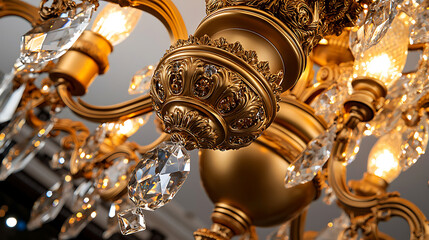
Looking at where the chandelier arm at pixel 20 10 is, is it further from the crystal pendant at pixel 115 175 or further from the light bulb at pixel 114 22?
the crystal pendant at pixel 115 175

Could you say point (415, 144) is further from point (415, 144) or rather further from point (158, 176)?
point (158, 176)

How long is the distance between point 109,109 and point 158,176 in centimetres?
43

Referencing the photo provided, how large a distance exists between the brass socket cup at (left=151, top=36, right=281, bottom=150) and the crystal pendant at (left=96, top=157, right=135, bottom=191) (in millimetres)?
583

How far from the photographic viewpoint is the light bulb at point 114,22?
2.71 feet

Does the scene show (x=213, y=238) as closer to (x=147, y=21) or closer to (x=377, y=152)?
(x=377, y=152)

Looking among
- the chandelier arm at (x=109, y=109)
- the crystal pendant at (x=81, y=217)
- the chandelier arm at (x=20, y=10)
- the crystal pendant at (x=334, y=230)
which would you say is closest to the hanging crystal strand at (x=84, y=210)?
the crystal pendant at (x=81, y=217)

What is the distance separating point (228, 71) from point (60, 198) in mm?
846

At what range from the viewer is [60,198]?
106 centimetres

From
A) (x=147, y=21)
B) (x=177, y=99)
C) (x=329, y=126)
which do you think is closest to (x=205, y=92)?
(x=177, y=99)

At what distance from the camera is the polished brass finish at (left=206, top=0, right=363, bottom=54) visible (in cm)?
32

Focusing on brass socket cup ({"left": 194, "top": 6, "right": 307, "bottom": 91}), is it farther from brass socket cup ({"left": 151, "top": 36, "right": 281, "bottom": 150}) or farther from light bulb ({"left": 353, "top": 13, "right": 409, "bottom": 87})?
light bulb ({"left": 353, "top": 13, "right": 409, "bottom": 87})

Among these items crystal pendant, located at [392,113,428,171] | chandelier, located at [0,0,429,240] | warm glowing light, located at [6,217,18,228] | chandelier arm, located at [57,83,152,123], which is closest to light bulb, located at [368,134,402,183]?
chandelier, located at [0,0,429,240]

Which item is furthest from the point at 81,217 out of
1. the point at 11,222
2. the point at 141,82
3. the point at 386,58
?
the point at 11,222

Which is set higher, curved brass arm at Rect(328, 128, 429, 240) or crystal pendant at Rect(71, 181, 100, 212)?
crystal pendant at Rect(71, 181, 100, 212)
